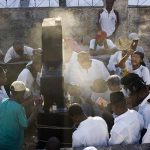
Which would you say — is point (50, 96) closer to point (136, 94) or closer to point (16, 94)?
point (16, 94)

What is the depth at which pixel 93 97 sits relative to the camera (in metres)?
9.19

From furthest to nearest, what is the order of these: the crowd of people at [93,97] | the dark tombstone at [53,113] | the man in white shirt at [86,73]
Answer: the man in white shirt at [86,73] → the dark tombstone at [53,113] → the crowd of people at [93,97]

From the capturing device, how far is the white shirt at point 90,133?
264 inches

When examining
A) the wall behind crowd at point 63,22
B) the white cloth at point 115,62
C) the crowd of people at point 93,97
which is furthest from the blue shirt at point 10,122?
the wall behind crowd at point 63,22

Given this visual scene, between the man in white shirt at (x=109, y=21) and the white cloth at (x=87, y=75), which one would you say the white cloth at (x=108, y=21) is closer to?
the man in white shirt at (x=109, y=21)

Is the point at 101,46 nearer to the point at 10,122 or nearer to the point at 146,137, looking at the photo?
the point at 10,122

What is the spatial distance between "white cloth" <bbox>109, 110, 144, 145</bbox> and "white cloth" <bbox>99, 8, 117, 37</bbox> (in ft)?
20.8

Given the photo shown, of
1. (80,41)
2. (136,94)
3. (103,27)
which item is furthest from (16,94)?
(80,41)

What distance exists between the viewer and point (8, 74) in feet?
34.9

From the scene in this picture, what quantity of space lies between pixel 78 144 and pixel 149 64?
5338mm

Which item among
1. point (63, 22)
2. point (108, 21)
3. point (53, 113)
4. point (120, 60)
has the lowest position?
point (53, 113)

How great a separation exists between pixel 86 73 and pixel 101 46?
2.21 metres

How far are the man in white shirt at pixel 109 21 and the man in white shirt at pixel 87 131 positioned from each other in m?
6.32

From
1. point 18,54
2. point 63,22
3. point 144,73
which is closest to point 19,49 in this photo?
point 18,54
